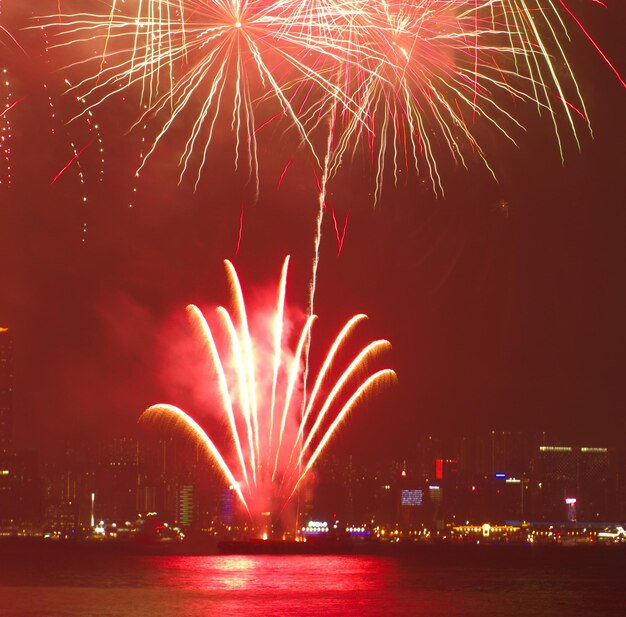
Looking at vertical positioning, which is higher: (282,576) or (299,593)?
(299,593)

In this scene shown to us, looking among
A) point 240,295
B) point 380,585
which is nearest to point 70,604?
point 240,295

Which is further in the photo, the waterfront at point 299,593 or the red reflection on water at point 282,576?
the red reflection on water at point 282,576

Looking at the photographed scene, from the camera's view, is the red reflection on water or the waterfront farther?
the red reflection on water

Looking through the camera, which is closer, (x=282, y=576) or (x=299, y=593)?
(x=299, y=593)

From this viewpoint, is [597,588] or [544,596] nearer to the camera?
[544,596]

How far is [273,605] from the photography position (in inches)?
1905

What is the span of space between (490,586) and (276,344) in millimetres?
22104

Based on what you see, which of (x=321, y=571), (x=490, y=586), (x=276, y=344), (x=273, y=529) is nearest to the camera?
(x=276, y=344)

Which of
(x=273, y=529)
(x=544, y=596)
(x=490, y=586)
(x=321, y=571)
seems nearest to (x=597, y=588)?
(x=490, y=586)

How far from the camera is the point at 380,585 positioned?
65.4 meters

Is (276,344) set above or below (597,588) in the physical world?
above

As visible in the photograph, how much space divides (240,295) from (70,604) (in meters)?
16.0

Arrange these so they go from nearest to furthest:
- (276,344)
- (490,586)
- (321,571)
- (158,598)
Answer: (158,598)
(276,344)
(490,586)
(321,571)

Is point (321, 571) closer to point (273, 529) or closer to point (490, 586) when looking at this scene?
point (273, 529)
